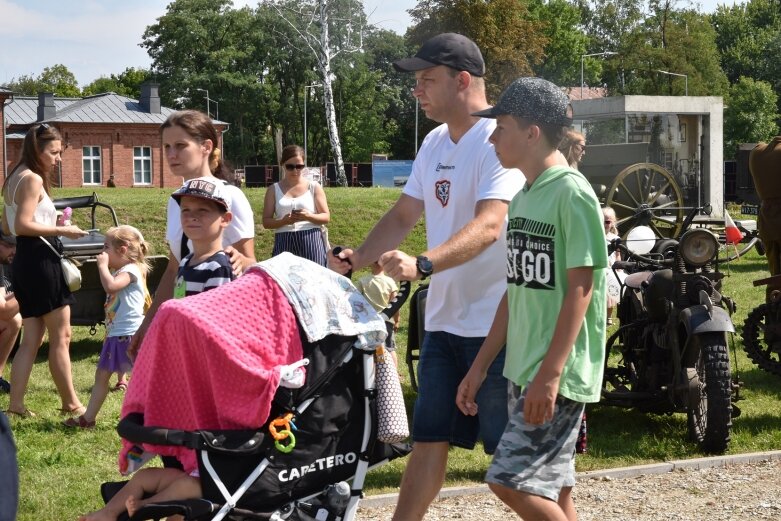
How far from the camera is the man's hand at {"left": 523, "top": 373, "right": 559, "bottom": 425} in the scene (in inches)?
141

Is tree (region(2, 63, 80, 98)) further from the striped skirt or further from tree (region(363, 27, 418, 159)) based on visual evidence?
the striped skirt

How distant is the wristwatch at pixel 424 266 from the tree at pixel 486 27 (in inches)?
2013

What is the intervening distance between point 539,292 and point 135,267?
213 inches

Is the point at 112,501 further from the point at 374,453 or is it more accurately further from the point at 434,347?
the point at 434,347

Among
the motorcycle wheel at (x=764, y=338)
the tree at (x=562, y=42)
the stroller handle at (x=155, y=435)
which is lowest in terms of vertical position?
the motorcycle wheel at (x=764, y=338)

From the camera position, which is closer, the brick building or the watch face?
the watch face

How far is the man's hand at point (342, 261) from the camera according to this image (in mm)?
4156

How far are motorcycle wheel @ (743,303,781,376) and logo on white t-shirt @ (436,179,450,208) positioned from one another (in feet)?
16.3

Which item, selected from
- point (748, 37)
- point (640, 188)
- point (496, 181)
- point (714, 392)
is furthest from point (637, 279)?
point (748, 37)

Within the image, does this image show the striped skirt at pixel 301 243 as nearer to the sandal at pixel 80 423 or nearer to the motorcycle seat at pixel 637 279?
the sandal at pixel 80 423

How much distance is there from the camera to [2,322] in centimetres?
900

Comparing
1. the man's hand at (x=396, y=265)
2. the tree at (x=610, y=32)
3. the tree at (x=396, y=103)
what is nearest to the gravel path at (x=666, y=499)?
the man's hand at (x=396, y=265)

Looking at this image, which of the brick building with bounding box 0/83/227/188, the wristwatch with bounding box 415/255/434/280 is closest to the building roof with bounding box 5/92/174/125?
the brick building with bounding box 0/83/227/188

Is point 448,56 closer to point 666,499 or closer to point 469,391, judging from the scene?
point 469,391
